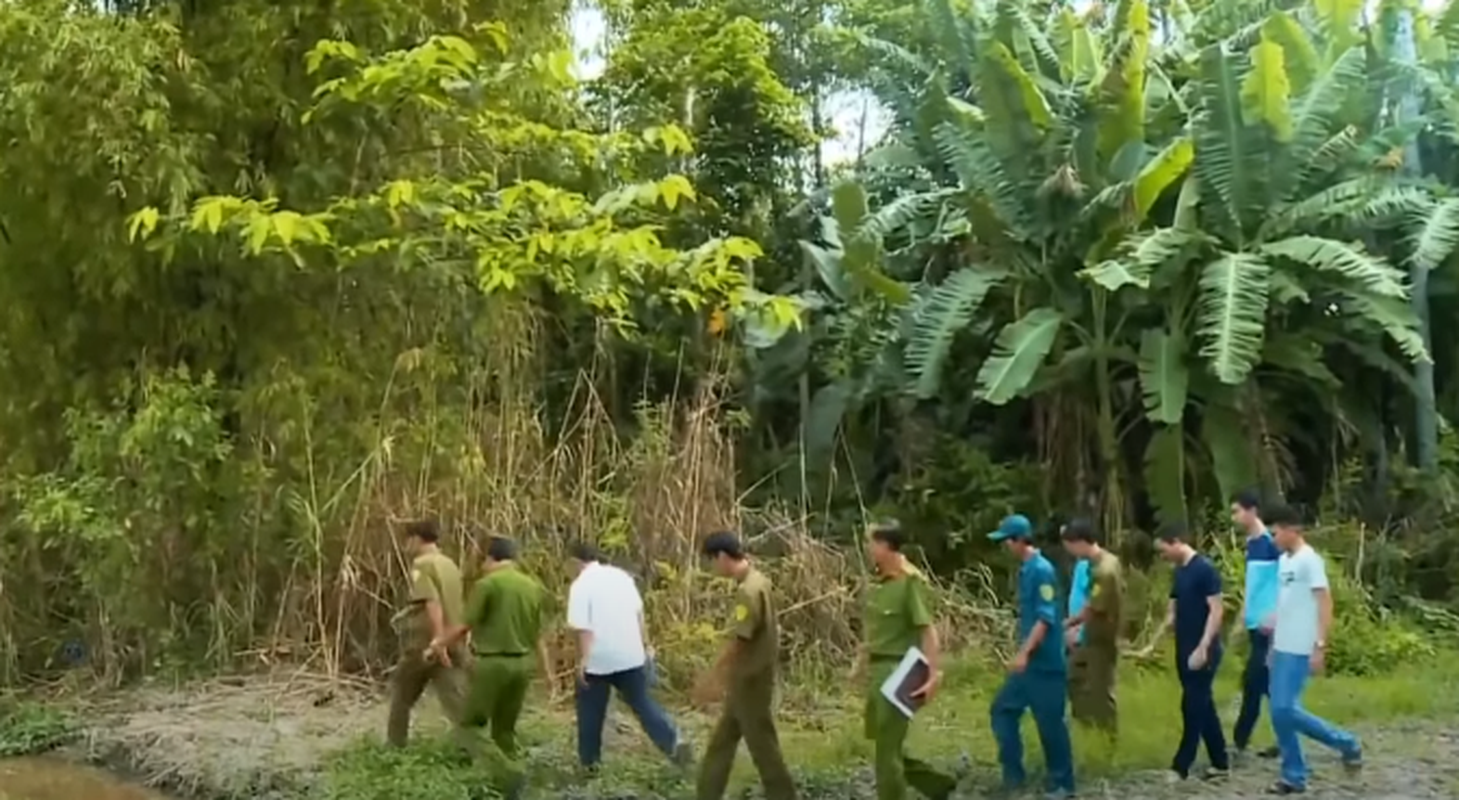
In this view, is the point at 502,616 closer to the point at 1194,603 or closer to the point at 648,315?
the point at 1194,603

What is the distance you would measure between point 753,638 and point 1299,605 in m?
2.61

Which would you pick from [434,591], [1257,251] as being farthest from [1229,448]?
[434,591]

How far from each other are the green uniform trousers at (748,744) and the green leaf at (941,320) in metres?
6.31

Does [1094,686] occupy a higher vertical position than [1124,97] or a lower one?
lower

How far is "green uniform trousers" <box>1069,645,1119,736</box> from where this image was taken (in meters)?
9.16

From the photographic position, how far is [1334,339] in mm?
14539

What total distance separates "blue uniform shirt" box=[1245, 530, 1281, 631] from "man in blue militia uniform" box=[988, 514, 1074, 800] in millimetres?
1277

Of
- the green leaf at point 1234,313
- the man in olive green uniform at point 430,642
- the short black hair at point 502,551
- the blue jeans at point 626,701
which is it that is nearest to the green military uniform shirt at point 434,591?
the man in olive green uniform at point 430,642

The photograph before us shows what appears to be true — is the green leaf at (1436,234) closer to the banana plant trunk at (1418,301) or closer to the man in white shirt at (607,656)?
the banana plant trunk at (1418,301)

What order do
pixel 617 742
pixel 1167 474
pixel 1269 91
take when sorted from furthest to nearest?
pixel 1167 474
pixel 1269 91
pixel 617 742

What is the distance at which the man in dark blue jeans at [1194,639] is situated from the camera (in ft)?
27.9

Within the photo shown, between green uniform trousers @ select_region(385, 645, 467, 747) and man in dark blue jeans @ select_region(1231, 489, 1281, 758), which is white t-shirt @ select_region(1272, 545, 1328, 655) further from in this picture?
green uniform trousers @ select_region(385, 645, 467, 747)

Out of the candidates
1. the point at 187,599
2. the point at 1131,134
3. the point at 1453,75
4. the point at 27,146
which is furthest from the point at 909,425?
the point at 27,146

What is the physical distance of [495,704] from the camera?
8594 mm
